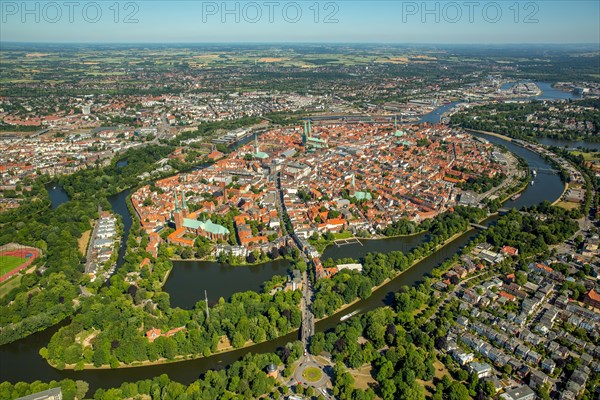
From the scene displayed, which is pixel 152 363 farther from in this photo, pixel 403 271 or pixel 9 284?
pixel 403 271

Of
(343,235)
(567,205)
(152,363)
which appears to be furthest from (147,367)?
(567,205)

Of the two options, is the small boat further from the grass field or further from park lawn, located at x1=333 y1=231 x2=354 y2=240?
park lawn, located at x1=333 y1=231 x2=354 y2=240

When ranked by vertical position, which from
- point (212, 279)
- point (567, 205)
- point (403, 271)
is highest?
point (567, 205)

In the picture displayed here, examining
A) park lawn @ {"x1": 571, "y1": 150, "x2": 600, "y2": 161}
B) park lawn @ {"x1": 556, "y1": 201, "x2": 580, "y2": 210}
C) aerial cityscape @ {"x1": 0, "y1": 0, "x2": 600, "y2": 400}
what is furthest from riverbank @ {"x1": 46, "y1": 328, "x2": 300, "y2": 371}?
park lawn @ {"x1": 571, "y1": 150, "x2": 600, "y2": 161}

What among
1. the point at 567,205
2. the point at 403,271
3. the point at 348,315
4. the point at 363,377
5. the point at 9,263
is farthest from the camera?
the point at 567,205

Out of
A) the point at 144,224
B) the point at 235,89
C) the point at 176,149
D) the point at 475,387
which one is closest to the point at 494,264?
the point at 475,387

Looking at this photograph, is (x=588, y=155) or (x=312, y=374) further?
(x=588, y=155)

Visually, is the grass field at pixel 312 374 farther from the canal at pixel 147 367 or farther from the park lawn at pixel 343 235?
the park lawn at pixel 343 235

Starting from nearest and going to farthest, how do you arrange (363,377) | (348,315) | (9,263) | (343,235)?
(363,377) < (348,315) < (9,263) < (343,235)
